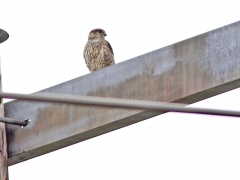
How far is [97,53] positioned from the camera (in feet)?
38.1

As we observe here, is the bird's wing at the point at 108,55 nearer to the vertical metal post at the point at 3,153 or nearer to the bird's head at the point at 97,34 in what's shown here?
the bird's head at the point at 97,34

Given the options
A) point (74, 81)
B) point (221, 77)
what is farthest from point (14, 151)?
point (221, 77)

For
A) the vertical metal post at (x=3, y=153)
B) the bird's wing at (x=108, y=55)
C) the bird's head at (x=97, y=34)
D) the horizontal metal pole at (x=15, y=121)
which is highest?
the bird's head at (x=97, y=34)

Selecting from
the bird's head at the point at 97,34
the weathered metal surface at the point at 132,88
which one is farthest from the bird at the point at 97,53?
the weathered metal surface at the point at 132,88

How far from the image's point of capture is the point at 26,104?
8.10 m

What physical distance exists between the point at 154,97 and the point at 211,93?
426 mm

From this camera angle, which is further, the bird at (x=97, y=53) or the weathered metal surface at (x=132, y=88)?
the bird at (x=97, y=53)

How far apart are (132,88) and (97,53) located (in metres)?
3.99

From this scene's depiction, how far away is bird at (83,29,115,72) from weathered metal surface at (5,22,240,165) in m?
3.43

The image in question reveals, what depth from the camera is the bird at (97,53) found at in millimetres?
11539

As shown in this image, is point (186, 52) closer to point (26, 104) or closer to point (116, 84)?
point (116, 84)

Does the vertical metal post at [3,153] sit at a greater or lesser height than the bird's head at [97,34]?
lesser

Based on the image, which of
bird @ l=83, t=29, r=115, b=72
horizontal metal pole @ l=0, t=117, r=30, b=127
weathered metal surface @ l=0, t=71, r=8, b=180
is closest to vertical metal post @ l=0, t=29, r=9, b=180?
weathered metal surface @ l=0, t=71, r=8, b=180

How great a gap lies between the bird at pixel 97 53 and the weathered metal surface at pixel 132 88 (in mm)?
3434
